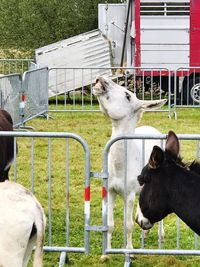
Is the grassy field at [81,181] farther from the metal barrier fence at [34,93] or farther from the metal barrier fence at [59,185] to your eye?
the metal barrier fence at [34,93]

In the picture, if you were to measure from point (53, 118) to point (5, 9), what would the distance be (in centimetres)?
906

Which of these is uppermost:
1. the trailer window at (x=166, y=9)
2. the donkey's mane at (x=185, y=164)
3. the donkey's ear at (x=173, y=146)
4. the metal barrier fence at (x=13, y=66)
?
the trailer window at (x=166, y=9)

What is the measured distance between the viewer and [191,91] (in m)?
21.3

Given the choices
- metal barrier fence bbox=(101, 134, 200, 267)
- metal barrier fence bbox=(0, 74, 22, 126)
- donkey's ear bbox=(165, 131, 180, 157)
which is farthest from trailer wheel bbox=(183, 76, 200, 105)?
donkey's ear bbox=(165, 131, 180, 157)

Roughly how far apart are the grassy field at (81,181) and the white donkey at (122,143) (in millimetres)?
439

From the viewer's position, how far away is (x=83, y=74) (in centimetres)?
2192

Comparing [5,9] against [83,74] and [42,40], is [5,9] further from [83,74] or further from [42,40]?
[83,74]

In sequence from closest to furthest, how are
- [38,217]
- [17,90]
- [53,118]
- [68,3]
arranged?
1. [38,217]
2. [17,90]
3. [53,118]
4. [68,3]

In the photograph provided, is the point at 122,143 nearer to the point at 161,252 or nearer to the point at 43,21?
the point at 161,252

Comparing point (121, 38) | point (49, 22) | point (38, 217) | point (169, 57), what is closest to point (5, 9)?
point (49, 22)

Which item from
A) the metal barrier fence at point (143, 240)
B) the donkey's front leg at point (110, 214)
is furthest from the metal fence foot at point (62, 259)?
the donkey's front leg at point (110, 214)

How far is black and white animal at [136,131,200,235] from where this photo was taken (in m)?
6.41

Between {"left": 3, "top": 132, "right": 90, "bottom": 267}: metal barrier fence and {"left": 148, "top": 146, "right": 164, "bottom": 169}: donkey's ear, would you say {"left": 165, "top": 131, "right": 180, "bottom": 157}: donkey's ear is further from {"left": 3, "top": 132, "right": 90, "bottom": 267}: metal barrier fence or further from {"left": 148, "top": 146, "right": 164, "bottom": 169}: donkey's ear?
{"left": 3, "top": 132, "right": 90, "bottom": 267}: metal barrier fence

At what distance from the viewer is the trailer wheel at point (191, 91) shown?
21.2 m
